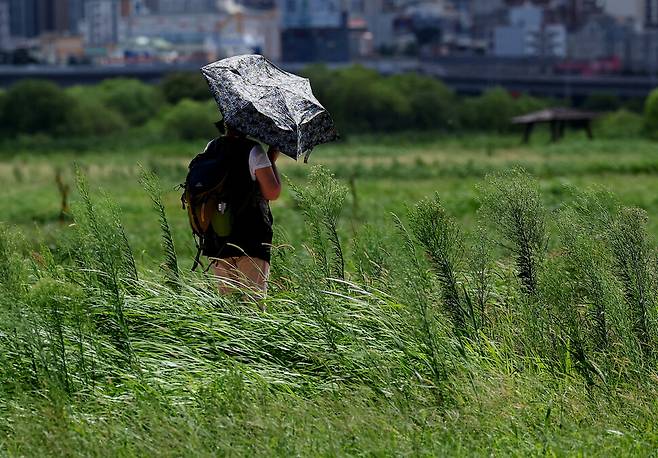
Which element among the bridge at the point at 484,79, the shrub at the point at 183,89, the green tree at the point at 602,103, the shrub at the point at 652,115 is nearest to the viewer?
the shrub at the point at 652,115

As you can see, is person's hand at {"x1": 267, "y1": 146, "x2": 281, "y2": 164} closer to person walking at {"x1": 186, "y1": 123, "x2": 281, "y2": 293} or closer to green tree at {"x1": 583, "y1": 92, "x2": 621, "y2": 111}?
person walking at {"x1": 186, "y1": 123, "x2": 281, "y2": 293}

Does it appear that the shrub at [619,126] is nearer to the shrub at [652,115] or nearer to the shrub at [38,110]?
the shrub at [652,115]

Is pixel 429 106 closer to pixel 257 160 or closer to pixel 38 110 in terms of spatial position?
pixel 38 110

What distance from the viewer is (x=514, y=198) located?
26.4 feet

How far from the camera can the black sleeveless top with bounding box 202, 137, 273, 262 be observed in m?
8.27

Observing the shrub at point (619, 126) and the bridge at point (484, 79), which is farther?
the bridge at point (484, 79)

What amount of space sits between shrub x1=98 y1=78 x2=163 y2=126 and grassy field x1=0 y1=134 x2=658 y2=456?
310 ft

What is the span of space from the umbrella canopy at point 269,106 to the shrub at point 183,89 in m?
98.9

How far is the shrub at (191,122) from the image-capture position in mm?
84688

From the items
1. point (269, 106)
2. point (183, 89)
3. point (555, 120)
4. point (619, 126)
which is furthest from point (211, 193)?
point (183, 89)

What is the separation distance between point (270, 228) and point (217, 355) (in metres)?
1.09

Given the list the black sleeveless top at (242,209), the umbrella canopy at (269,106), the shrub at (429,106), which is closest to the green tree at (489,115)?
the shrub at (429,106)

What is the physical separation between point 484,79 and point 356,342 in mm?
156748

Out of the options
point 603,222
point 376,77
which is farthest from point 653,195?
point 376,77
